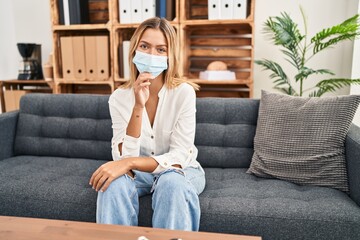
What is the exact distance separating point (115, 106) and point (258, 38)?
5.66 feet

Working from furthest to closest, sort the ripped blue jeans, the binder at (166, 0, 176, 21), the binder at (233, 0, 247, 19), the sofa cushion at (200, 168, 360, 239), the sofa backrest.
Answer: the binder at (166, 0, 176, 21), the binder at (233, 0, 247, 19), the sofa backrest, the sofa cushion at (200, 168, 360, 239), the ripped blue jeans

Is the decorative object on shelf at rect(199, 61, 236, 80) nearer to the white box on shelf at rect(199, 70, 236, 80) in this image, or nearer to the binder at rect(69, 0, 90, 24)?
the white box on shelf at rect(199, 70, 236, 80)

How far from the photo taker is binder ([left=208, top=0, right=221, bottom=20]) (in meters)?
2.55

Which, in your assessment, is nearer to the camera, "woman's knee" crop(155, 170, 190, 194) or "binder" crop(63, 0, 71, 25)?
"woman's knee" crop(155, 170, 190, 194)

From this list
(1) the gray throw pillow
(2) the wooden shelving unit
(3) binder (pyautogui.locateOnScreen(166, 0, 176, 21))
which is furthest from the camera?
(2) the wooden shelving unit

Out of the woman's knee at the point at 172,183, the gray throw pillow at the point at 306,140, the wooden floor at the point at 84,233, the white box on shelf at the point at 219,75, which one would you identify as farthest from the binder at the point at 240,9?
the wooden floor at the point at 84,233

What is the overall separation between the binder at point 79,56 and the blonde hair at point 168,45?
143 cm

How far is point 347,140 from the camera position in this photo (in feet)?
4.92

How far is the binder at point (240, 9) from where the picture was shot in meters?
2.53

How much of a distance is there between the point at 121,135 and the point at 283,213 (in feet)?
2.41

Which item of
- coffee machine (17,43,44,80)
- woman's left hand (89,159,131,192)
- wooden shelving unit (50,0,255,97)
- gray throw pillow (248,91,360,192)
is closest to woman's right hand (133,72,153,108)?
woman's left hand (89,159,131,192)

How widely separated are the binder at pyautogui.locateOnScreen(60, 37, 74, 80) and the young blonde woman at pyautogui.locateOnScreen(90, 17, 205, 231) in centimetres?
147

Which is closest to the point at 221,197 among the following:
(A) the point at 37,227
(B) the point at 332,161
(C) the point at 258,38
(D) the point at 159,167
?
(D) the point at 159,167

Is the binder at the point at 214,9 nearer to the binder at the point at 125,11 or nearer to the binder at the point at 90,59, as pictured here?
the binder at the point at 125,11
